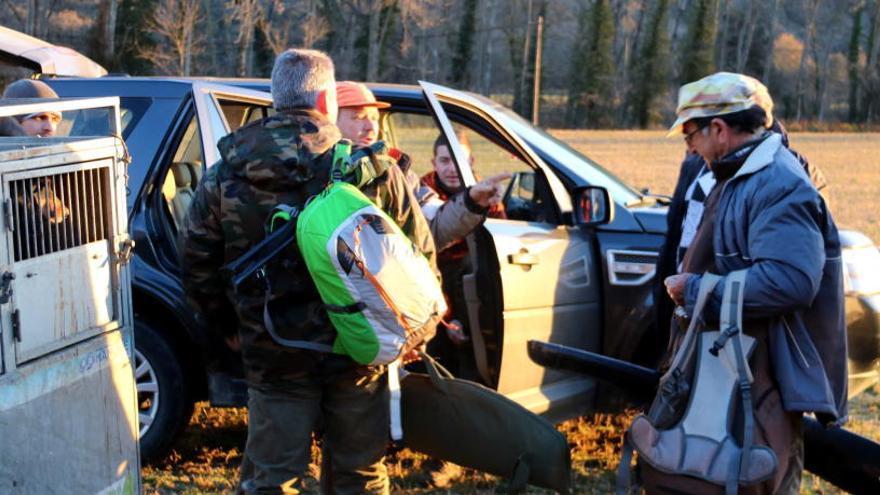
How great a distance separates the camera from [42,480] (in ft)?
9.48

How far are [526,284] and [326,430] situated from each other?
149cm

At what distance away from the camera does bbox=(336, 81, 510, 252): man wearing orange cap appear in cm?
425

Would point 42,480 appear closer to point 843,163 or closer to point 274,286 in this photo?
point 274,286

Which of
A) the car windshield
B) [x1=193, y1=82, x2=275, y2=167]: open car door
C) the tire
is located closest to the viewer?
[x1=193, y1=82, x2=275, y2=167]: open car door

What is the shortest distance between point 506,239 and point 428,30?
2572 inches

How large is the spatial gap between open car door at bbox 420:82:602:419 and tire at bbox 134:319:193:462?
137cm

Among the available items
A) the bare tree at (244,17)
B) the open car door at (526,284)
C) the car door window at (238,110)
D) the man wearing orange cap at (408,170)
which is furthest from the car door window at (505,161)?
the bare tree at (244,17)

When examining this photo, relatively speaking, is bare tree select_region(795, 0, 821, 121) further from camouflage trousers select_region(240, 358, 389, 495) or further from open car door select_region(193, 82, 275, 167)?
camouflage trousers select_region(240, 358, 389, 495)

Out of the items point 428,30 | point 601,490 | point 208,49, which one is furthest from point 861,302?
point 428,30

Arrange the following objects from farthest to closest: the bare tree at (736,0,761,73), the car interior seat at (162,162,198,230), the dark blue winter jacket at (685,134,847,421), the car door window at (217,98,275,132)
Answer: the bare tree at (736,0,761,73), the car door window at (217,98,275,132), the car interior seat at (162,162,198,230), the dark blue winter jacket at (685,134,847,421)

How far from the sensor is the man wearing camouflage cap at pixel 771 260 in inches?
120

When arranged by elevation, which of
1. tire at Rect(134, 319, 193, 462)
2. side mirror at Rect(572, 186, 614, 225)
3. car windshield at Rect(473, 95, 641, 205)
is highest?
car windshield at Rect(473, 95, 641, 205)

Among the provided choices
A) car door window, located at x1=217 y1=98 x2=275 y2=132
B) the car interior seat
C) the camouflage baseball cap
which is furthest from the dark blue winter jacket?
the car interior seat

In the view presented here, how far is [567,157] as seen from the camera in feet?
17.9
